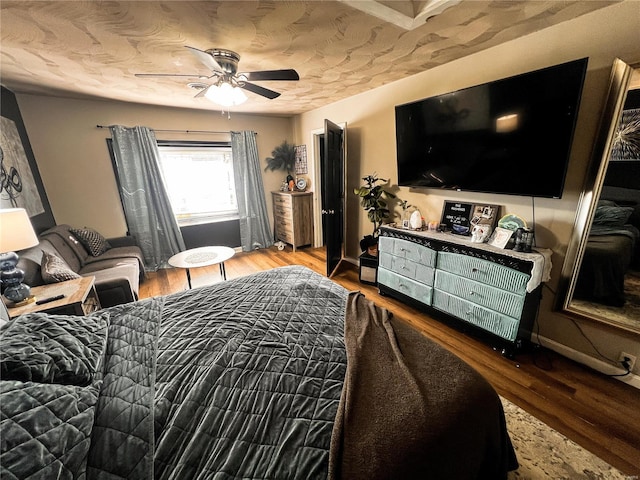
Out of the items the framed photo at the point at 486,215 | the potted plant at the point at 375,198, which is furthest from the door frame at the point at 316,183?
the framed photo at the point at 486,215

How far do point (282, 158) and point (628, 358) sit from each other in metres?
4.66

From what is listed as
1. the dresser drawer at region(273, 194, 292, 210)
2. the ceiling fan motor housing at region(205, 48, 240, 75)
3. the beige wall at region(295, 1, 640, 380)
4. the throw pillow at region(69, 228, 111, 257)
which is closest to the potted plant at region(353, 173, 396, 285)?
the beige wall at region(295, 1, 640, 380)

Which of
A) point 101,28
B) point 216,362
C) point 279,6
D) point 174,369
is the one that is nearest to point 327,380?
point 216,362

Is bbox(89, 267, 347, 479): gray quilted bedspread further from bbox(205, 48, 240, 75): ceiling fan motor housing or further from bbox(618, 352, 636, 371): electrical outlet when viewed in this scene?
bbox(618, 352, 636, 371): electrical outlet

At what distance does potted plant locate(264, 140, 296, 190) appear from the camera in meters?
4.68

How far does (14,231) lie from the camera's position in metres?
1.65

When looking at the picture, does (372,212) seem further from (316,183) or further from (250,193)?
(250,193)

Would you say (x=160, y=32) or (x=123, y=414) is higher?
(x=160, y=32)

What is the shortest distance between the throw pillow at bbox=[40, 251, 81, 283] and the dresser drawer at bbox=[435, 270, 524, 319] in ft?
10.6

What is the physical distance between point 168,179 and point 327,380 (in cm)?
403

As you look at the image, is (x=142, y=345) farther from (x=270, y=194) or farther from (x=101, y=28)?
(x=270, y=194)

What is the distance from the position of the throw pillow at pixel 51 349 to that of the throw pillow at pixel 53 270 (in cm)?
124

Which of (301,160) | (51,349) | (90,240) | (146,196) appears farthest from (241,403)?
(301,160)

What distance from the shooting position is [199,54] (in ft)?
5.00
